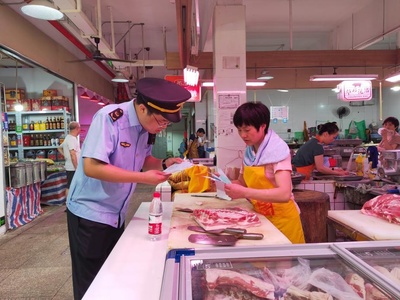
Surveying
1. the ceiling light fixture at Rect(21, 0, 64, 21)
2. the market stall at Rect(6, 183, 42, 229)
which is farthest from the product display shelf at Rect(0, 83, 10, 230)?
the ceiling light fixture at Rect(21, 0, 64, 21)

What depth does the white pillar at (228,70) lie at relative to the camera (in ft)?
16.9

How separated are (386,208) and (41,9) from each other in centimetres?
455

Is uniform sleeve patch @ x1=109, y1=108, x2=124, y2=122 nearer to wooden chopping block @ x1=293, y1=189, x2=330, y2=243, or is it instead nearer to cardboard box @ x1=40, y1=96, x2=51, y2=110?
wooden chopping block @ x1=293, y1=189, x2=330, y2=243

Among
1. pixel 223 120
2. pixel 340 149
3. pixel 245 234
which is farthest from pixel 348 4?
pixel 245 234

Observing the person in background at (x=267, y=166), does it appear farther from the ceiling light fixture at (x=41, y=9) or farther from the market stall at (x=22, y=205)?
the market stall at (x=22, y=205)

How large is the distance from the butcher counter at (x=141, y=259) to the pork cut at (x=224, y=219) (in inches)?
2.3

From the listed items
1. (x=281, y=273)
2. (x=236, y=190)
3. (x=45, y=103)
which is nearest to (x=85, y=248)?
(x=236, y=190)

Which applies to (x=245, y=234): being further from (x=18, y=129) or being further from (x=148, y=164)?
→ (x=18, y=129)

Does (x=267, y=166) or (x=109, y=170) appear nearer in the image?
(x=109, y=170)

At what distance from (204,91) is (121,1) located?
26.5 feet

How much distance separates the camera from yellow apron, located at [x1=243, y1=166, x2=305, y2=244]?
2186mm

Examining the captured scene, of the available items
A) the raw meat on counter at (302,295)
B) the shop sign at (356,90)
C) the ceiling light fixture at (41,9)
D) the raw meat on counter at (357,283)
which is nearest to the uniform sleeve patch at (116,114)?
the raw meat on counter at (302,295)

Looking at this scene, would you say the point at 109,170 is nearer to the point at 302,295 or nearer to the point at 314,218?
the point at 302,295

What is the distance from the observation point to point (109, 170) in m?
1.71
